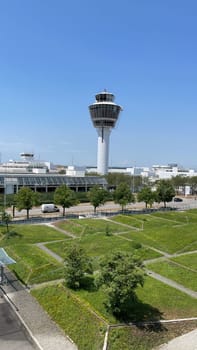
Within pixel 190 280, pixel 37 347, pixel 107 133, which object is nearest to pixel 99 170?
pixel 107 133

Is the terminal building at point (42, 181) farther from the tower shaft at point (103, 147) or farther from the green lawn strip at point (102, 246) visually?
the green lawn strip at point (102, 246)

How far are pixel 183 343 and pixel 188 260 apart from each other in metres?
15.3

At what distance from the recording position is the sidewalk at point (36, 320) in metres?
17.6

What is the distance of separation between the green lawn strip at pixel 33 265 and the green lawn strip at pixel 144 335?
9.65 m

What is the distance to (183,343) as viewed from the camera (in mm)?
17516

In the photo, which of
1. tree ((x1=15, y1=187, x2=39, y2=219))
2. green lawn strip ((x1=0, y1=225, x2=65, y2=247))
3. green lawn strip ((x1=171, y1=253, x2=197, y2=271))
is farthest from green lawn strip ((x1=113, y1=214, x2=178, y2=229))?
tree ((x1=15, y1=187, x2=39, y2=219))

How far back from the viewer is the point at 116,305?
2000 cm

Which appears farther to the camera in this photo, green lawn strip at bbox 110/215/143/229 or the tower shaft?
the tower shaft

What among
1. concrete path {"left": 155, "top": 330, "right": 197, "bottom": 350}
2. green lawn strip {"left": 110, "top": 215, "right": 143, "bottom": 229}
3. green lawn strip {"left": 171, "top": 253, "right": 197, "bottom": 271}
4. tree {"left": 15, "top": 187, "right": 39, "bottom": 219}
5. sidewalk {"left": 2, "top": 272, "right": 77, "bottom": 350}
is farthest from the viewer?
tree {"left": 15, "top": 187, "right": 39, "bottom": 219}

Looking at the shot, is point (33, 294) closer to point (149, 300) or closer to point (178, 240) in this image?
point (149, 300)

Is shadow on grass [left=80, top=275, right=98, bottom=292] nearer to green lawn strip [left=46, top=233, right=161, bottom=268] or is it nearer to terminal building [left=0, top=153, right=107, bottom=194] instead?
green lawn strip [left=46, top=233, right=161, bottom=268]

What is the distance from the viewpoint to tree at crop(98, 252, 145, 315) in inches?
738

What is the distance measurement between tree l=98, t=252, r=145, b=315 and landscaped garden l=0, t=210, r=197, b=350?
29.0 inches

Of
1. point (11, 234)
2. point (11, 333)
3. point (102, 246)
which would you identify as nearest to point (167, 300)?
point (11, 333)
